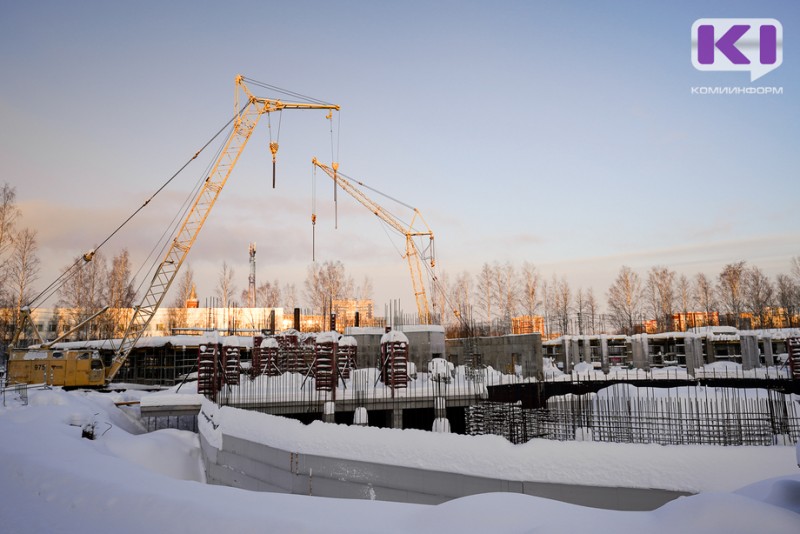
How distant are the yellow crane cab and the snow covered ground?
42.7 ft

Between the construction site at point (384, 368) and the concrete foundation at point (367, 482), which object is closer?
the concrete foundation at point (367, 482)

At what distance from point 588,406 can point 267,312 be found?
54.6 m

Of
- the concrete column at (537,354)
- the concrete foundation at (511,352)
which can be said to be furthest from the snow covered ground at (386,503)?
the concrete column at (537,354)

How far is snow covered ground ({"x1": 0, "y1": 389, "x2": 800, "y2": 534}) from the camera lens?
18.3ft

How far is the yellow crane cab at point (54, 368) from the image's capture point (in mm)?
27062

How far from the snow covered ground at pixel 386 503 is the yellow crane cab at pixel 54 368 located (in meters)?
13.0

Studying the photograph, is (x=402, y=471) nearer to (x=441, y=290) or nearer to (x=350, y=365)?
(x=350, y=365)

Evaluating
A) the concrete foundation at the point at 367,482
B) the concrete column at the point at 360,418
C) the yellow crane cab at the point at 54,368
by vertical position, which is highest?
the yellow crane cab at the point at 54,368

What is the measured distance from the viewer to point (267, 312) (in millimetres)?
66000

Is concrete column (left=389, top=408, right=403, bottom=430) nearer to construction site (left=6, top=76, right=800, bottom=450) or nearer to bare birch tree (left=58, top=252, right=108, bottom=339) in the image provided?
construction site (left=6, top=76, right=800, bottom=450)

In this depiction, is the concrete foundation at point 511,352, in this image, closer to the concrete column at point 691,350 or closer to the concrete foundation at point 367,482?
the concrete column at point 691,350

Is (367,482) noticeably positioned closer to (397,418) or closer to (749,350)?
(397,418)

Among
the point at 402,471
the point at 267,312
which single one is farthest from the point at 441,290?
the point at 402,471

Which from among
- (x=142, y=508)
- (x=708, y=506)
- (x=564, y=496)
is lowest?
(x=564, y=496)
